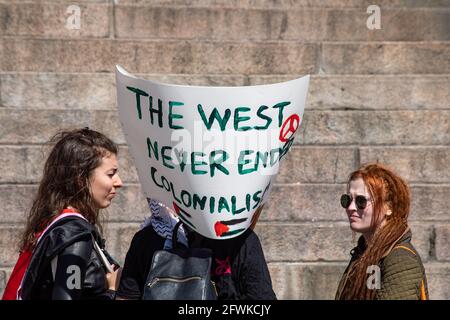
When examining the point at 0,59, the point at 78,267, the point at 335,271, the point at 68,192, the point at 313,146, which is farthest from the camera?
the point at 0,59

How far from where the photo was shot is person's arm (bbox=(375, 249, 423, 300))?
12.6 ft

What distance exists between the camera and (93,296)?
374 centimetres

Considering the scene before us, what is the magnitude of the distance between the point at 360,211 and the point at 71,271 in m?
1.43

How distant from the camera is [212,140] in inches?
143

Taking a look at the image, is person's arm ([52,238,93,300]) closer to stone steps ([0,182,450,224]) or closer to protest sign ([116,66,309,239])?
protest sign ([116,66,309,239])

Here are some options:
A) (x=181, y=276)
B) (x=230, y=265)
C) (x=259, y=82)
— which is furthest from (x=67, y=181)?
(x=259, y=82)

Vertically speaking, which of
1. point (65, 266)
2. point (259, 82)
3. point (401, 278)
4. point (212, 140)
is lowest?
point (401, 278)

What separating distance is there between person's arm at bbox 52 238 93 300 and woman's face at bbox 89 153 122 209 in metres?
0.34

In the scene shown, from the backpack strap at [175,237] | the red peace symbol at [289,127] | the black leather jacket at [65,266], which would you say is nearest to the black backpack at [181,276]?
the backpack strap at [175,237]

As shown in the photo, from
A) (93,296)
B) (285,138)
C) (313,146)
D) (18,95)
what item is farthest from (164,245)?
(18,95)

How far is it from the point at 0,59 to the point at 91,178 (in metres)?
4.10

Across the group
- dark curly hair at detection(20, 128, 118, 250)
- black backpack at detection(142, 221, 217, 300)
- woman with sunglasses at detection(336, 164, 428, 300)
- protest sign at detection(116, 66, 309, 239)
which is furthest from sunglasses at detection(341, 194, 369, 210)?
dark curly hair at detection(20, 128, 118, 250)

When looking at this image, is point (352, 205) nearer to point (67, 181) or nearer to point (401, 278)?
point (401, 278)

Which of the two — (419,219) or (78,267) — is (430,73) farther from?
(78,267)
